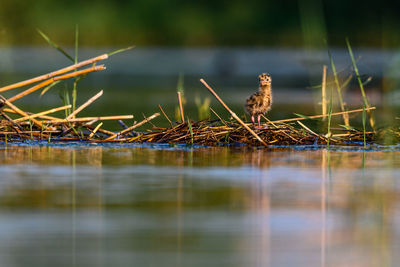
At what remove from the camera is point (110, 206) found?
5730 mm

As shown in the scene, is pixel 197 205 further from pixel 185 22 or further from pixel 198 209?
pixel 185 22

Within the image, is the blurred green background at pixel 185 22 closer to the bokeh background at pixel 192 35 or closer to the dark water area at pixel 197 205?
the bokeh background at pixel 192 35

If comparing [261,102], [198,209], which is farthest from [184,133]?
[198,209]

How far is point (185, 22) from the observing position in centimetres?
3541

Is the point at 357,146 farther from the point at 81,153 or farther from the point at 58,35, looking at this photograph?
the point at 58,35

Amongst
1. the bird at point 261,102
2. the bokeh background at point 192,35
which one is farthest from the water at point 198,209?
the bokeh background at point 192,35

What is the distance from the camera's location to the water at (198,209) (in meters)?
4.60

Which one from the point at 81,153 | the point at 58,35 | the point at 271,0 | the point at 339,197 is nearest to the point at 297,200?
the point at 339,197

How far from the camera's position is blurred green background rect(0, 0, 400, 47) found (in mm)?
34062

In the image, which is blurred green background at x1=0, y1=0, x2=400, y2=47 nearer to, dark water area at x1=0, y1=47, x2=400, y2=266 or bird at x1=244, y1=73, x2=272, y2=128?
bird at x1=244, y1=73, x2=272, y2=128

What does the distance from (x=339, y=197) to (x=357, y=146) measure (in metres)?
3.26

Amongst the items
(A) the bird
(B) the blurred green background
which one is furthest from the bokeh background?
(A) the bird

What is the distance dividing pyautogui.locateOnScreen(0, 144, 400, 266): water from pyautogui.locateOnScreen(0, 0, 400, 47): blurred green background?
1024 inches

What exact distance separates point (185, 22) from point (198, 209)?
1183 inches
